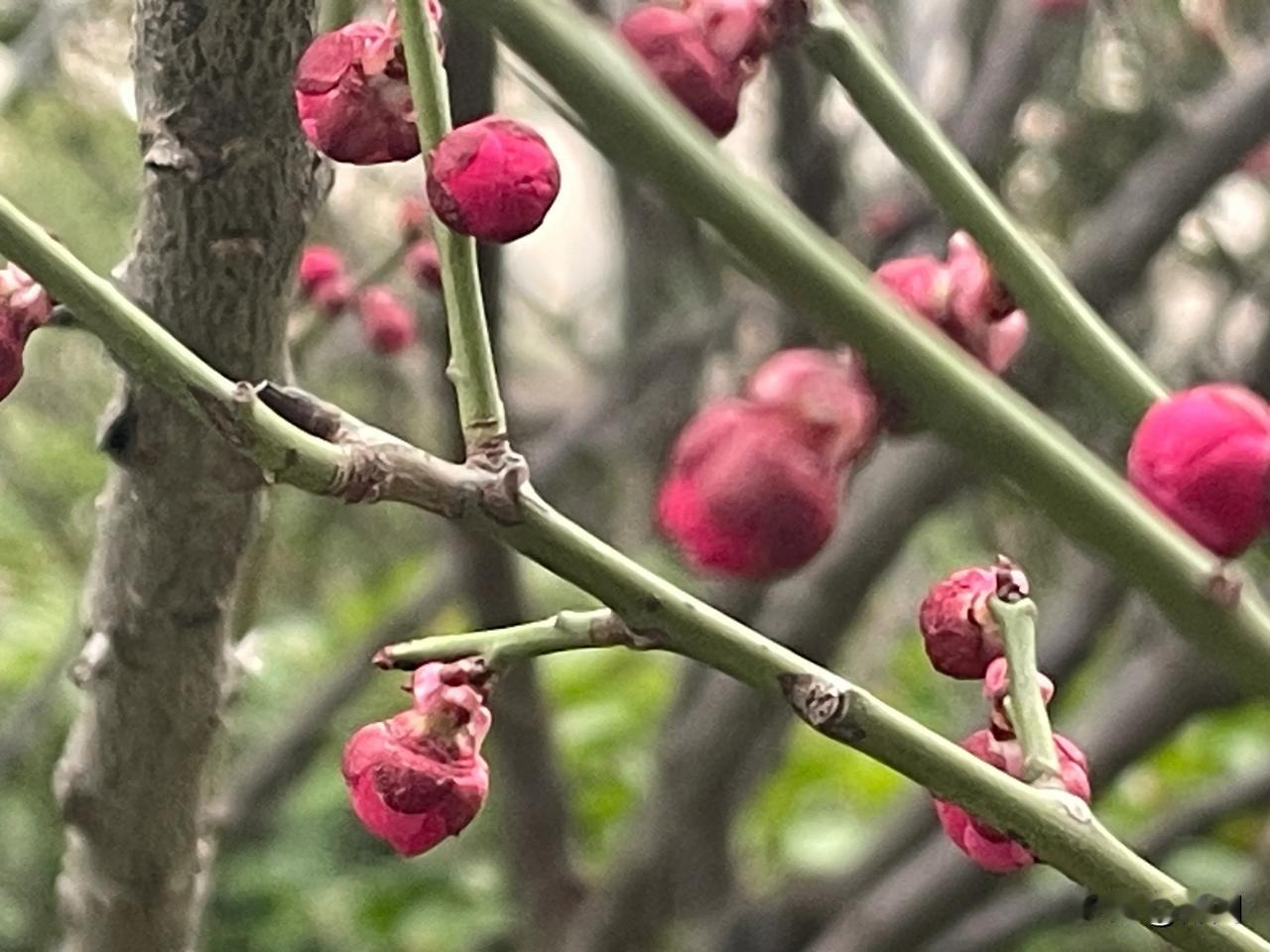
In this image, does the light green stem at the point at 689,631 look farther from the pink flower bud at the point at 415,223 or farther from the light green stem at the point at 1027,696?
the pink flower bud at the point at 415,223

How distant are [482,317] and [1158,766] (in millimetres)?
1339

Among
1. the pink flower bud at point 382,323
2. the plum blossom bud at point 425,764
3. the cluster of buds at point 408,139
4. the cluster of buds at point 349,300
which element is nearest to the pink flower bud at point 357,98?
the cluster of buds at point 408,139

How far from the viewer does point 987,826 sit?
29cm

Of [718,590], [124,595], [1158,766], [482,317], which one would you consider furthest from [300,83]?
[1158,766]

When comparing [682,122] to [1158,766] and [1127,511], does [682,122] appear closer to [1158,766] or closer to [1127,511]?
[1127,511]

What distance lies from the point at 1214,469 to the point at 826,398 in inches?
2.4

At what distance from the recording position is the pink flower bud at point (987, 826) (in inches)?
11.9

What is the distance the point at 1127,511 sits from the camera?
0.19m

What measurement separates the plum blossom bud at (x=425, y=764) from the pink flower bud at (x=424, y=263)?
0.29m

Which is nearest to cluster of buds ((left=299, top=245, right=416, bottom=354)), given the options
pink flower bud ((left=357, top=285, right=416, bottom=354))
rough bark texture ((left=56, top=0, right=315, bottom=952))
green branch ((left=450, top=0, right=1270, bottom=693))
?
pink flower bud ((left=357, top=285, right=416, bottom=354))

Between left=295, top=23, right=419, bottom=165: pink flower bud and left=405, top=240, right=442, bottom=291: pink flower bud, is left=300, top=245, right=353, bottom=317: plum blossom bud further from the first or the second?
left=295, top=23, right=419, bottom=165: pink flower bud

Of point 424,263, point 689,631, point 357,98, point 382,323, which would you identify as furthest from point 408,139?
point 382,323

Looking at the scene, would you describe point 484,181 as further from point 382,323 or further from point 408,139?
point 382,323

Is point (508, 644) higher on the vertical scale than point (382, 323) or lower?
lower
